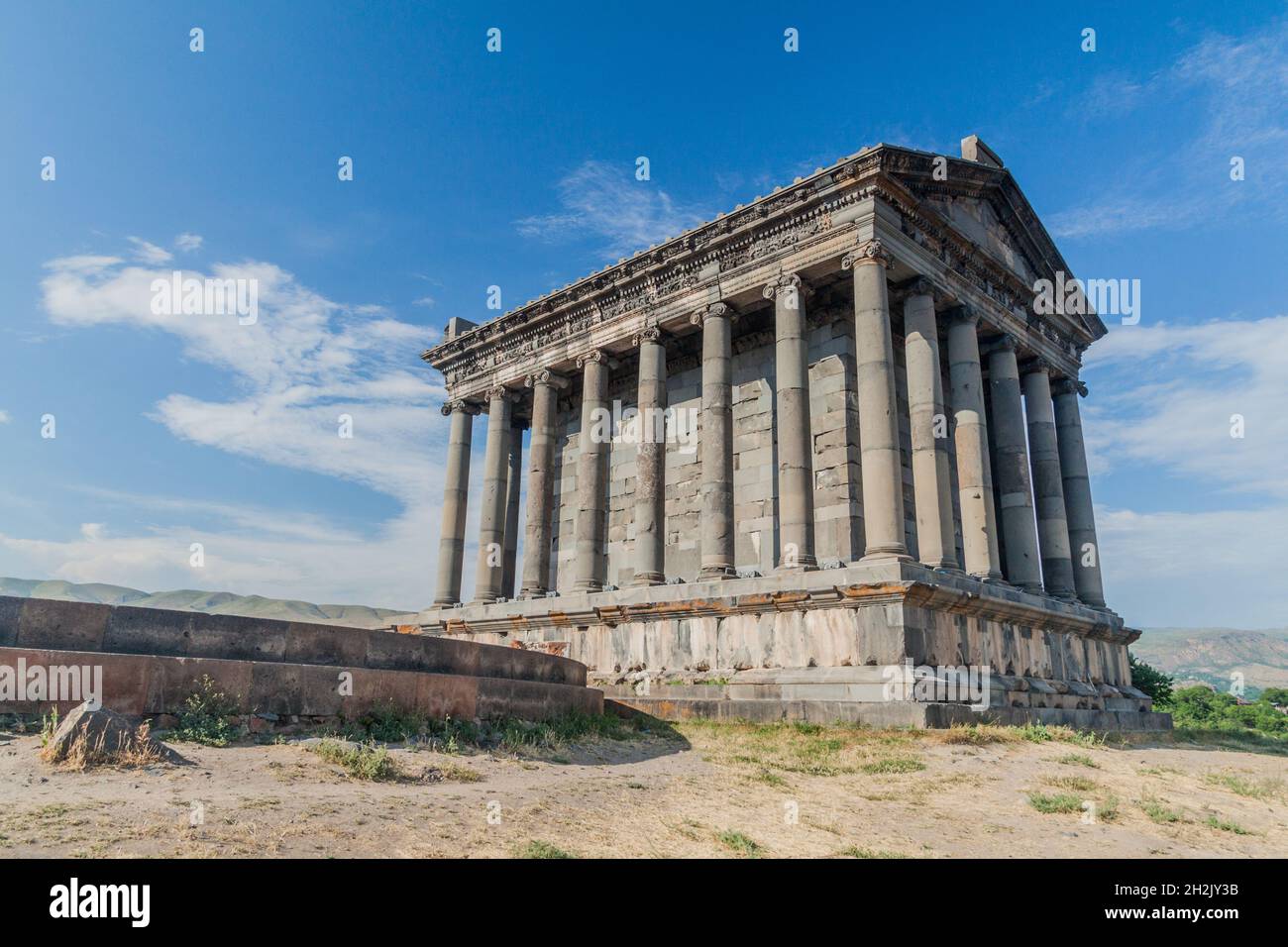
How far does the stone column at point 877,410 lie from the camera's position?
19.5 m

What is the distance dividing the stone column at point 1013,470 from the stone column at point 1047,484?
1.60 meters

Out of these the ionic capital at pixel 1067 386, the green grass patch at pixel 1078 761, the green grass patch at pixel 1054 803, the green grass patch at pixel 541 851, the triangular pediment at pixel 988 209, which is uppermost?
the triangular pediment at pixel 988 209

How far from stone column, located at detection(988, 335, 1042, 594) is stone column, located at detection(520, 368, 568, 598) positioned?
14645 mm

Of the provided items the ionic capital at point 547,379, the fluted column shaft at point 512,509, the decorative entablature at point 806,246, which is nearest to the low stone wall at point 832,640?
the fluted column shaft at point 512,509

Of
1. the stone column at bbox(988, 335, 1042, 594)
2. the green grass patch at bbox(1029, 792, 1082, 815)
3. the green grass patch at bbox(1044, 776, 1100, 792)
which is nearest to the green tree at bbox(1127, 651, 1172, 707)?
the stone column at bbox(988, 335, 1042, 594)

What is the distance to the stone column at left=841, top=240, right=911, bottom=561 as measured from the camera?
64.0ft

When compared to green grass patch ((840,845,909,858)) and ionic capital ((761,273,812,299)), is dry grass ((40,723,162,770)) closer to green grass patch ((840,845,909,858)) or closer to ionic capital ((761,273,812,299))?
green grass patch ((840,845,909,858))

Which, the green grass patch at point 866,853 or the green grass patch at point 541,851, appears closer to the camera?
the green grass patch at point 541,851

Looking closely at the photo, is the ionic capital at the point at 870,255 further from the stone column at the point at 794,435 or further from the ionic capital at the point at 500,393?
the ionic capital at the point at 500,393

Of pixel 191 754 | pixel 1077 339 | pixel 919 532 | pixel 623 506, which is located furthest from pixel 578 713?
pixel 1077 339

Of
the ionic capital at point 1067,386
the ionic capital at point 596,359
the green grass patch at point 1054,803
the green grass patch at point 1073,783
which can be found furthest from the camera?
the ionic capital at point 1067,386
